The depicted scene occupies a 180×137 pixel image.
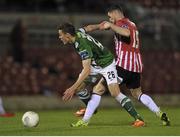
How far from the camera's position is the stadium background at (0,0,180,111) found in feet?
78.0

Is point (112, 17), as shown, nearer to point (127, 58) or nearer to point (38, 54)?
point (127, 58)

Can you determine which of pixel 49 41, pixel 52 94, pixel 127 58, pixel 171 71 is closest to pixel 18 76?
pixel 52 94

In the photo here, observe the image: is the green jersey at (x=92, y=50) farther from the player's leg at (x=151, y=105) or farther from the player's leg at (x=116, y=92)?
the player's leg at (x=151, y=105)

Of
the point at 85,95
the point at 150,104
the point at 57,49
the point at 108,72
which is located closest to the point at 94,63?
the point at 108,72

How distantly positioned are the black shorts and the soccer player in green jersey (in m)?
0.28

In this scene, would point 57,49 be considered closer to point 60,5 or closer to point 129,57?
point 60,5

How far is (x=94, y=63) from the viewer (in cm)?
1193

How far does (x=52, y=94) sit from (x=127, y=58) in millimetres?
11765

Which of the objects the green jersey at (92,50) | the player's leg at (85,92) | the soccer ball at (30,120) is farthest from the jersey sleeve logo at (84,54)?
the player's leg at (85,92)

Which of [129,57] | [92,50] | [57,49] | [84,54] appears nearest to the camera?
[84,54]

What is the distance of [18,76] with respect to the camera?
24219 millimetres

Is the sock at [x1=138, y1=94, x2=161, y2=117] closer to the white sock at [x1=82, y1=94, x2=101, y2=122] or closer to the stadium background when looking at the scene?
the white sock at [x1=82, y1=94, x2=101, y2=122]

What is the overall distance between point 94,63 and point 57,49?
1463cm

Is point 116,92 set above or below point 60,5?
above
